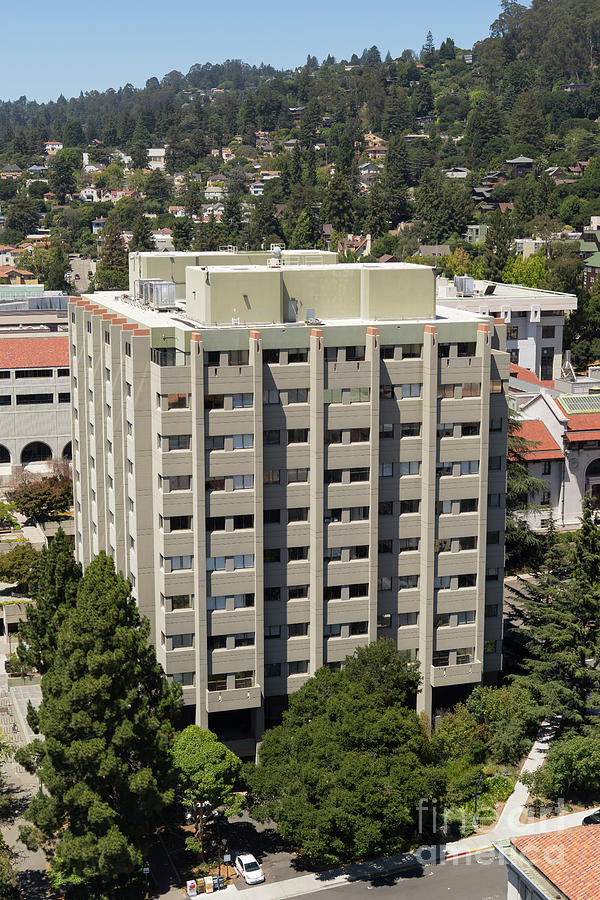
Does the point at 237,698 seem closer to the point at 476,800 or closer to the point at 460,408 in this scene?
the point at 476,800

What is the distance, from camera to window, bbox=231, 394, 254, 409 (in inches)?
2867

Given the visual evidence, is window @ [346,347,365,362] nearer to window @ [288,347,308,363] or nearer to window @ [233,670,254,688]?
window @ [288,347,308,363]

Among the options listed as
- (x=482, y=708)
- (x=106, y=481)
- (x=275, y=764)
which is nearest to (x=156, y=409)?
(x=106, y=481)

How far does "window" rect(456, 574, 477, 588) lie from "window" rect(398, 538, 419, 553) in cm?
360

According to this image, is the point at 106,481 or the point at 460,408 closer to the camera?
the point at 460,408

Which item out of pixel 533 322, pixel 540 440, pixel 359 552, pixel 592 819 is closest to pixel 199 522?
pixel 359 552

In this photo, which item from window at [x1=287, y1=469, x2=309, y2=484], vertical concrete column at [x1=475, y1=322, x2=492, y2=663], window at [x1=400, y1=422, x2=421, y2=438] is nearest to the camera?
window at [x1=287, y1=469, x2=309, y2=484]


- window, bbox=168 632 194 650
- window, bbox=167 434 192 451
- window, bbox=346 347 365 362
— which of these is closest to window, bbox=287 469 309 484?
window, bbox=167 434 192 451

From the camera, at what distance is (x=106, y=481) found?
87.5 metres

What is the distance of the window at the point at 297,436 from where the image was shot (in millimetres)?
74562

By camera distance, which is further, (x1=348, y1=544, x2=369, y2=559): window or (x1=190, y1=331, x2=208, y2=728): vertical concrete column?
(x1=348, y1=544, x2=369, y2=559): window

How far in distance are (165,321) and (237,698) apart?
24.3m

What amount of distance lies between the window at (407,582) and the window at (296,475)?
30.8ft

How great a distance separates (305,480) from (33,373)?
74707 mm
